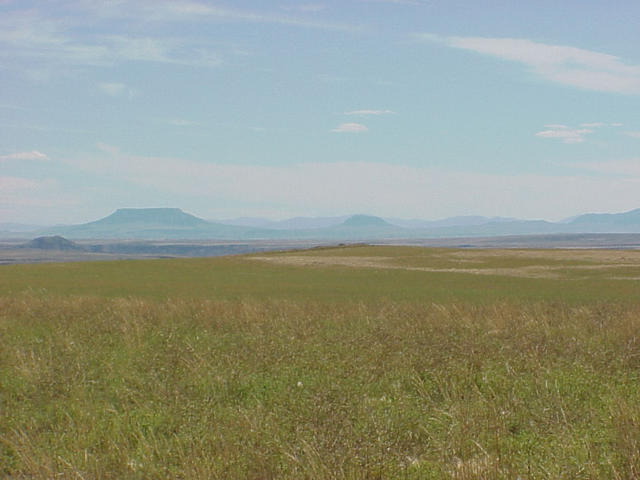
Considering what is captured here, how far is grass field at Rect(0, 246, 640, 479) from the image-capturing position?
358 inches

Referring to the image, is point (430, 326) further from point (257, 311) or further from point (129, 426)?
point (129, 426)

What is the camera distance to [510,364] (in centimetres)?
1409

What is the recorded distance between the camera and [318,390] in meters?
12.6

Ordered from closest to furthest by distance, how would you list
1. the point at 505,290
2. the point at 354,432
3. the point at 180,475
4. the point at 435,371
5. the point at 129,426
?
1. the point at 180,475
2. the point at 354,432
3. the point at 129,426
4. the point at 435,371
5. the point at 505,290

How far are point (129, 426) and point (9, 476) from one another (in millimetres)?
2046

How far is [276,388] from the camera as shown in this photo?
13008mm

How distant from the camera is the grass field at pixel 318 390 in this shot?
9.09 metres

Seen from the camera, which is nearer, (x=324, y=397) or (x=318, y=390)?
(x=324, y=397)

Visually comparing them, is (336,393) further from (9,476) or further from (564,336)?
(564,336)

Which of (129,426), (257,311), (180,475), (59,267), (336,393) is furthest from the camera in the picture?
(59,267)

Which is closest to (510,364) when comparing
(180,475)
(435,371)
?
(435,371)

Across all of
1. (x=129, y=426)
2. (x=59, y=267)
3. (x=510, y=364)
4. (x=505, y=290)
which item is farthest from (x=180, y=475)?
(x=59, y=267)

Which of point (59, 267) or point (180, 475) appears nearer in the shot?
point (180, 475)

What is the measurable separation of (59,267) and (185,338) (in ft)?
120
